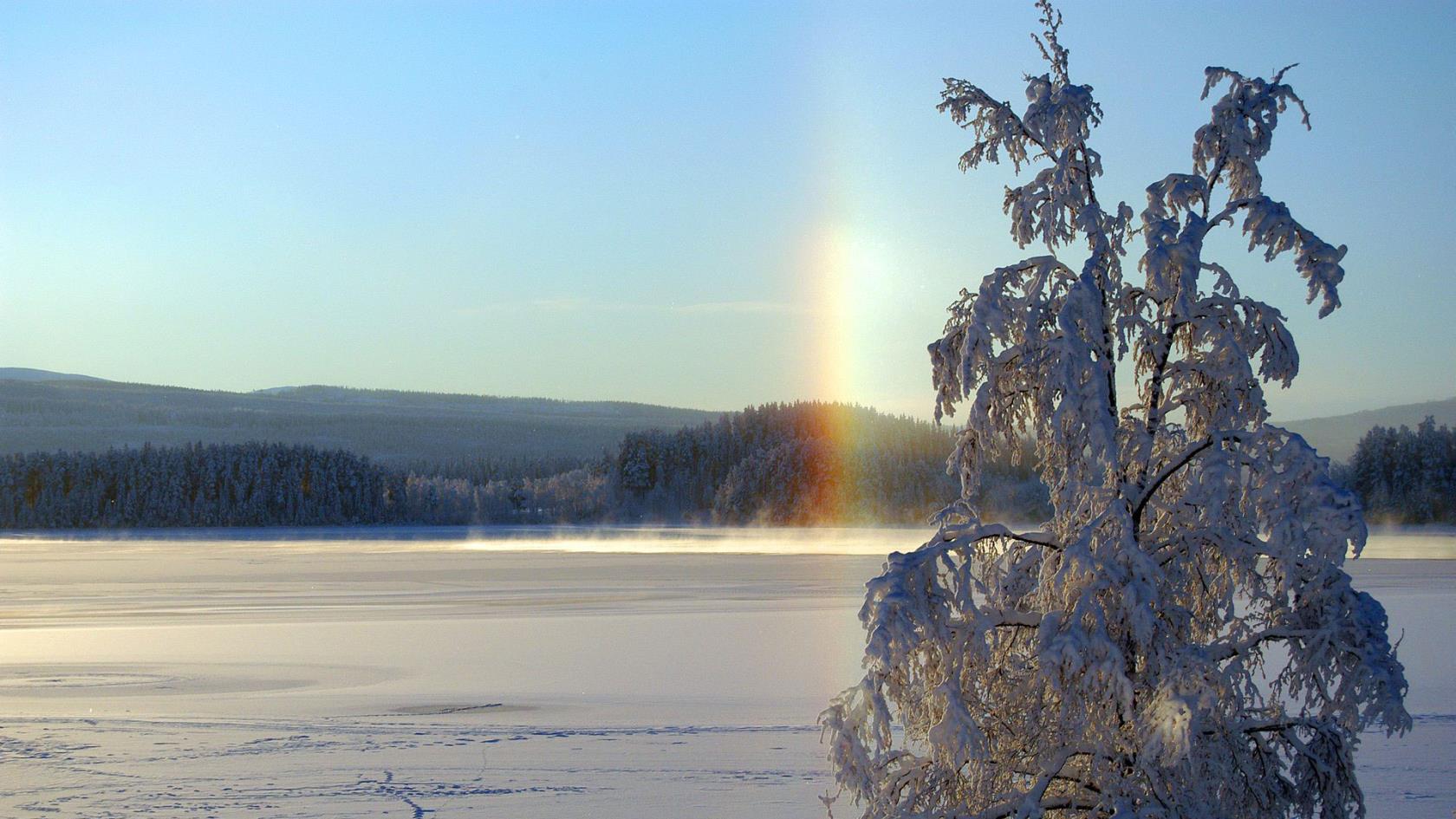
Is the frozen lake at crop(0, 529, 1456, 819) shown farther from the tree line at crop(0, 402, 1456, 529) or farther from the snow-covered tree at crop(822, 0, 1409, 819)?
the tree line at crop(0, 402, 1456, 529)

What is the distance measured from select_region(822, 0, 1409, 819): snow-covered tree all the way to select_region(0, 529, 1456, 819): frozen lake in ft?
9.65

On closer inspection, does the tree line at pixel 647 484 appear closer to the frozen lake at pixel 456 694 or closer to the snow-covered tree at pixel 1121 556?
the frozen lake at pixel 456 694

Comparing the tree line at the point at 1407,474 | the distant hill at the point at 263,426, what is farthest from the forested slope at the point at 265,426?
the tree line at the point at 1407,474

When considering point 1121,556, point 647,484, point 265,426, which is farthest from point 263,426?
point 1121,556

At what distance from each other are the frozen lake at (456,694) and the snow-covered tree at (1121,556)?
2.94 meters

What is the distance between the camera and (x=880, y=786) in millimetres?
5043

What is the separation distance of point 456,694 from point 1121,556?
796cm

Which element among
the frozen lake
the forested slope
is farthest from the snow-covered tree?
the forested slope

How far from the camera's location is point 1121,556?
474cm

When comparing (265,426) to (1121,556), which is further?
(265,426)

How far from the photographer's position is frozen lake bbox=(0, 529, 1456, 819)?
317 inches

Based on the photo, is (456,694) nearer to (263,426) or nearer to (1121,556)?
(1121,556)

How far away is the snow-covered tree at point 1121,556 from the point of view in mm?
4668

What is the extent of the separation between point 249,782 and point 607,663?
203 inches
